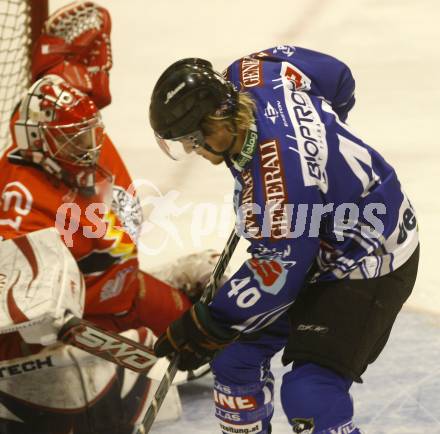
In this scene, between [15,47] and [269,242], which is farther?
[15,47]

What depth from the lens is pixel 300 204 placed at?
2.02 meters

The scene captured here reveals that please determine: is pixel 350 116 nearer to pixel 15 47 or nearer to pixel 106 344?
pixel 15 47

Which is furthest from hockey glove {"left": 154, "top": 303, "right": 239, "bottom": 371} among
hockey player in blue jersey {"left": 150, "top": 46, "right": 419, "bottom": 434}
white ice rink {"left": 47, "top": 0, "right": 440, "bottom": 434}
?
white ice rink {"left": 47, "top": 0, "right": 440, "bottom": 434}

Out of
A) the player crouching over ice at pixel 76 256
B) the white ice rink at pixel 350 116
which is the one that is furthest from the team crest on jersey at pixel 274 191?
the white ice rink at pixel 350 116

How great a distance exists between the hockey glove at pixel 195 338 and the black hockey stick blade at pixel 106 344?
27 cm

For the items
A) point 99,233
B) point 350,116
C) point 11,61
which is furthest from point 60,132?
point 350,116

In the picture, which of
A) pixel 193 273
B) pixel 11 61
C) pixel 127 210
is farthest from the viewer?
pixel 11 61

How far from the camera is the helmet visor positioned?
2064 millimetres

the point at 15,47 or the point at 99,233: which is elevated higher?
the point at 15,47

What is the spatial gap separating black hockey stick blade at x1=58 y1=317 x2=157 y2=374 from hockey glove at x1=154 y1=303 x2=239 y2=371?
0.27 m

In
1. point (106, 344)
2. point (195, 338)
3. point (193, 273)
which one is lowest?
point (193, 273)

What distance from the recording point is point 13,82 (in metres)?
3.88

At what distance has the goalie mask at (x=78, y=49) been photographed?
3.67m

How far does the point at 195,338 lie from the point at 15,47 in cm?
Result: 208
